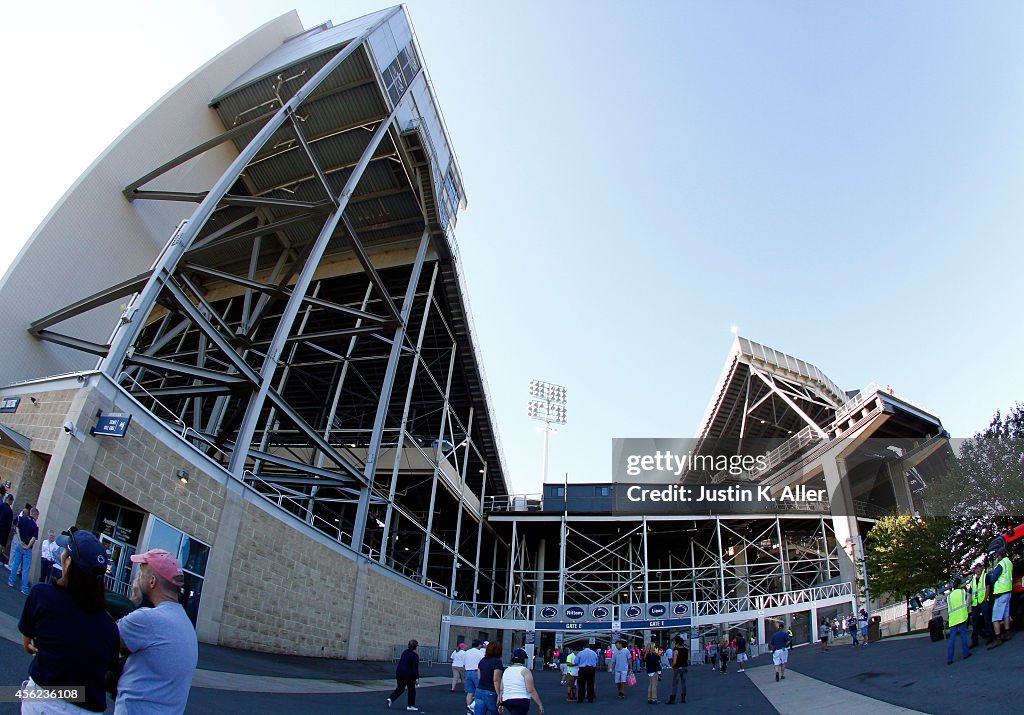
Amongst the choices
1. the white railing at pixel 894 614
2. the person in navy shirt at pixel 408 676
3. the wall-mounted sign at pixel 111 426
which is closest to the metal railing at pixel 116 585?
the wall-mounted sign at pixel 111 426

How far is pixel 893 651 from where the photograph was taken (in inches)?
612

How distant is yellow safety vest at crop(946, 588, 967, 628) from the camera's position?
435 inches

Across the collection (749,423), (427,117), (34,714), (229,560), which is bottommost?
(34,714)

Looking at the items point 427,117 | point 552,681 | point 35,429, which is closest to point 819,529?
point 552,681

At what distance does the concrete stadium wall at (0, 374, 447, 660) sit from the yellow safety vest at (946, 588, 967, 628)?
15.0m

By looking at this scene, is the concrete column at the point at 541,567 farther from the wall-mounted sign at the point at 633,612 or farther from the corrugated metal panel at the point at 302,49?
the corrugated metal panel at the point at 302,49

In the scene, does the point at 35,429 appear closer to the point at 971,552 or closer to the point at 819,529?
the point at 971,552

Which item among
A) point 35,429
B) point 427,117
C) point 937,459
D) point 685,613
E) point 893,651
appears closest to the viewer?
point 35,429

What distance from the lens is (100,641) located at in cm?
291

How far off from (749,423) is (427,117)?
30980 mm

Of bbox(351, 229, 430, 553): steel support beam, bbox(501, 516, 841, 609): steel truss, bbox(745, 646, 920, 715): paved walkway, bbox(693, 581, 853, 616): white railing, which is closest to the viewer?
bbox(745, 646, 920, 715): paved walkway

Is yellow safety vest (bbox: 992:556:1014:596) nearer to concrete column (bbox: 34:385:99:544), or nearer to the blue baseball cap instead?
the blue baseball cap

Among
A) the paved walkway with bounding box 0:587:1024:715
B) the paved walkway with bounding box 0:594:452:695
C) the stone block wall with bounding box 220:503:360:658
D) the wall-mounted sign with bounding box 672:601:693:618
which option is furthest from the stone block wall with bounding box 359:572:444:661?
the wall-mounted sign with bounding box 672:601:693:618

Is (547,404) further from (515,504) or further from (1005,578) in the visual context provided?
(1005,578)
